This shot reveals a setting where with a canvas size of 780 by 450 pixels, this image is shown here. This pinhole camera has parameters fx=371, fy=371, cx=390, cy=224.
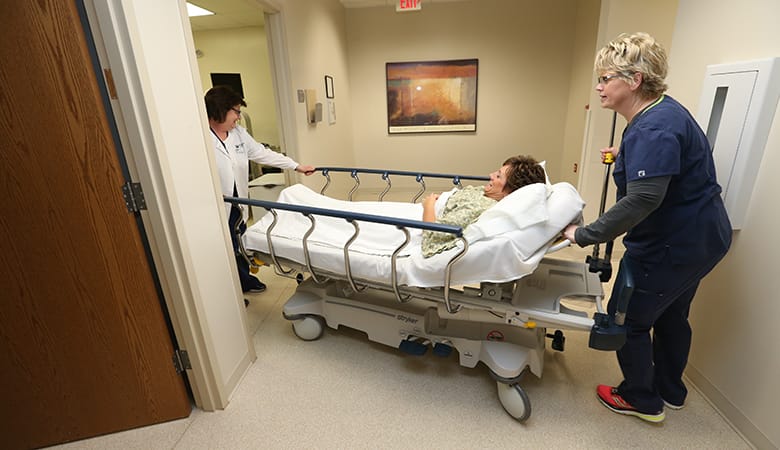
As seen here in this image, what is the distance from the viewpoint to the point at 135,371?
64.8 inches

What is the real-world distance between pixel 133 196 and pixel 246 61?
14.2ft

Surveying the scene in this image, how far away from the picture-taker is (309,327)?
2.27 metres

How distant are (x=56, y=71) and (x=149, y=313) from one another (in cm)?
95

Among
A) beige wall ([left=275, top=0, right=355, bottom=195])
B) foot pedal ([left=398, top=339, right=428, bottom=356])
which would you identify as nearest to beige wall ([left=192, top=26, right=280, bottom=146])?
beige wall ([left=275, top=0, right=355, bottom=195])

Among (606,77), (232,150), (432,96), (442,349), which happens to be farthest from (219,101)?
(432,96)

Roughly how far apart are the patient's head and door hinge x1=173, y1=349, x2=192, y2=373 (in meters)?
1.68

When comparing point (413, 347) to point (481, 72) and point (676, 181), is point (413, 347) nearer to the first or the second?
point (676, 181)

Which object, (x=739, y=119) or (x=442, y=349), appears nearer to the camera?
(x=739, y=119)

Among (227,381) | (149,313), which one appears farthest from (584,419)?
(149,313)

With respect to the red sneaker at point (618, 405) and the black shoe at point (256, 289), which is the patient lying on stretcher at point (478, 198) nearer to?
the red sneaker at point (618, 405)

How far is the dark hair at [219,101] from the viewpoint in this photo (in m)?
2.32

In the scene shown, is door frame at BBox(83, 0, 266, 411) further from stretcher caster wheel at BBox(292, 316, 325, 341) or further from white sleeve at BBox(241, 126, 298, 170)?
white sleeve at BBox(241, 126, 298, 170)

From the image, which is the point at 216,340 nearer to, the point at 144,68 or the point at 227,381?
the point at 227,381

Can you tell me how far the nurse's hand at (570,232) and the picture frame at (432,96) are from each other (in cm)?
410
